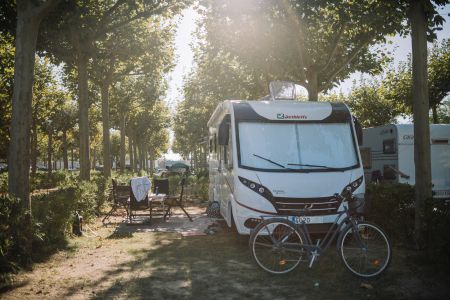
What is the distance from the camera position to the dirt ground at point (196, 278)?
566cm

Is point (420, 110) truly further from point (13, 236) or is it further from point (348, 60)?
point (348, 60)

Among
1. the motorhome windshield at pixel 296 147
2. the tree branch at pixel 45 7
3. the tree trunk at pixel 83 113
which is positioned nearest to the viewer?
the tree branch at pixel 45 7

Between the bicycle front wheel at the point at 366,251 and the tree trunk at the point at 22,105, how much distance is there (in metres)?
5.25

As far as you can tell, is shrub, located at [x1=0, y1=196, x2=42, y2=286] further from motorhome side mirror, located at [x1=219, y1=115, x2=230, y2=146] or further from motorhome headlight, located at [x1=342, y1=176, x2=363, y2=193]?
motorhome headlight, located at [x1=342, y1=176, x2=363, y2=193]

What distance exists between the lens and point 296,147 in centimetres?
852

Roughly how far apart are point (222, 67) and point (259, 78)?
143 inches

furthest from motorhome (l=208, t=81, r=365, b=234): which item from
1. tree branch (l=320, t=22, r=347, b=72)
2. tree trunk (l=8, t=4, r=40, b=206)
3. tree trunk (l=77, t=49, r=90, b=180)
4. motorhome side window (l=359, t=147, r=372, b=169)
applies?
tree branch (l=320, t=22, r=347, b=72)

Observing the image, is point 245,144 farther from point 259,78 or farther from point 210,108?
point 210,108

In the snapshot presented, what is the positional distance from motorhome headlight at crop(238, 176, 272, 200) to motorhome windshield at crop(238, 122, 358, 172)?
30 cm

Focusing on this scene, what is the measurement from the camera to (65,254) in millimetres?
8102

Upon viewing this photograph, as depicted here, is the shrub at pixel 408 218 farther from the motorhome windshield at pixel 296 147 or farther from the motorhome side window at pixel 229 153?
the motorhome side window at pixel 229 153

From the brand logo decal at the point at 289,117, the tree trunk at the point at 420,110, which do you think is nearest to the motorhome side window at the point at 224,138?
the brand logo decal at the point at 289,117

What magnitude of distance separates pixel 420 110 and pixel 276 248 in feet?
12.1

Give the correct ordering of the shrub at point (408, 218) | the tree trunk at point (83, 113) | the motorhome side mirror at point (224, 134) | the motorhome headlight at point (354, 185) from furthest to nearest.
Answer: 1. the tree trunk at point (83, 113)
2. the motorhome side mirror at point (224, 134)
3. the motorhome headlight at point (354, 185)
4. the shrub at point (408, 218)
